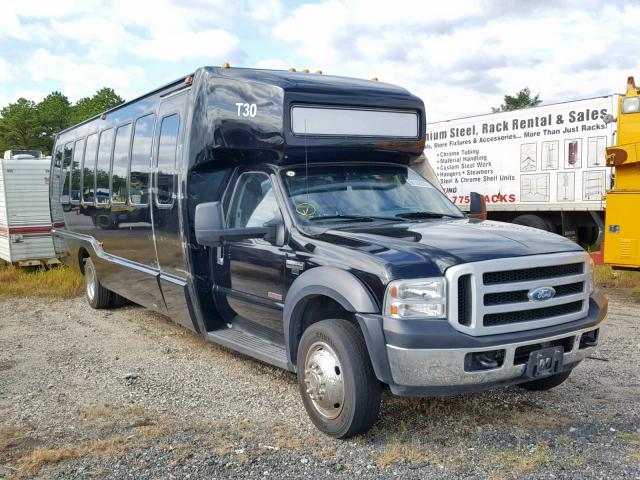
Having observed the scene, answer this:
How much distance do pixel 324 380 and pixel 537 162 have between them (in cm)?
1127

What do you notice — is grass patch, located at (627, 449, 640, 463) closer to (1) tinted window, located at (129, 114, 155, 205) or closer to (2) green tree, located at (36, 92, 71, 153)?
(1) tinted window, located at (129, 114, 155, 205)

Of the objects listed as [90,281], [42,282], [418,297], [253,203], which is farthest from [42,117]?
[418,297]

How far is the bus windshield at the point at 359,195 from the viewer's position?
5258mm

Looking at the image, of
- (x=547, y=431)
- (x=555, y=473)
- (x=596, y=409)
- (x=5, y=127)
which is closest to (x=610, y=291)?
(x=596, y=409)

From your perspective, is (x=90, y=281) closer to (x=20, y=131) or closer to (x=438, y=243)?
(x=438, y=243)

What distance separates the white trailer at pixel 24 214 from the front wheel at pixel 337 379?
32.4ft

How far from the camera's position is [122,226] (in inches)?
314

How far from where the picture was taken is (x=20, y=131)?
6750 centimetres

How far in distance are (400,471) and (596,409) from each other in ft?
6.20

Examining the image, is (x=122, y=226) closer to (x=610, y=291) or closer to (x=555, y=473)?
(x=555, y=473)

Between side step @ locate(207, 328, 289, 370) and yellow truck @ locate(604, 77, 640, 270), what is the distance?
583cm

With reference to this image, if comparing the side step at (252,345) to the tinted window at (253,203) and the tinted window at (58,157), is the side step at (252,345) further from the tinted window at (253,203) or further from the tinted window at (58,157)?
the tinted window at (58,157)

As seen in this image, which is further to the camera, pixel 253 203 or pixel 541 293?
pixel 253 203

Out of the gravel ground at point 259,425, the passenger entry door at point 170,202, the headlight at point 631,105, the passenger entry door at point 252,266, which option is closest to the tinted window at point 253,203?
the passenger entry door at point 252,266
